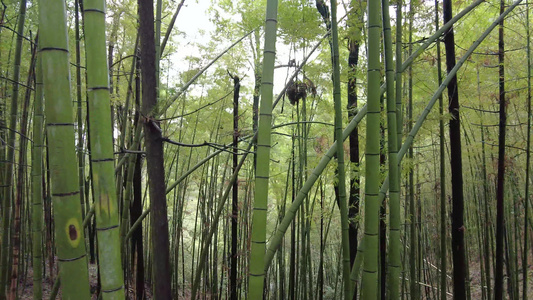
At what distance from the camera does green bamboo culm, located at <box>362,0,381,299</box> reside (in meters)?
1.08

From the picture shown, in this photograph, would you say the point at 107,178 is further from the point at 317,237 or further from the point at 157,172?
the point at 317,237

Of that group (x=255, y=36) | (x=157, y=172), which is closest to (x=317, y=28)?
(x=255, y=36)

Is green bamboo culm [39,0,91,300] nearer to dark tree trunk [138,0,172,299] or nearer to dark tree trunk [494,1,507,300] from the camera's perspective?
dark tree trunk [138,0,172,299]

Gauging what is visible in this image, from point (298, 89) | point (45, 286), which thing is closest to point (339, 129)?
point (298, 89)

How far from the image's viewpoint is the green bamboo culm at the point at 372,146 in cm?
108

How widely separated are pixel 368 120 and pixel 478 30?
4.05 metres

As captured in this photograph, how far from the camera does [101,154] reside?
0.80 m

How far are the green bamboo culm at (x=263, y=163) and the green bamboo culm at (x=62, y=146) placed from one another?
0.44m

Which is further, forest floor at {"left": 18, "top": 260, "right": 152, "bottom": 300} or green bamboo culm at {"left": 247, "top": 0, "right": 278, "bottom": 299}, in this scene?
forest floor at {"left": 18, "top": 260, "right": 152, "bottom": 300}

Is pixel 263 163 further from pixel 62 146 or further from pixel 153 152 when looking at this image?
pixel 153 152

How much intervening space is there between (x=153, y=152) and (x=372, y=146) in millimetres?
922

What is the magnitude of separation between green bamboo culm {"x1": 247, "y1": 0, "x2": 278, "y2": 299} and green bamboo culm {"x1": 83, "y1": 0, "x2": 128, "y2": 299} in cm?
37

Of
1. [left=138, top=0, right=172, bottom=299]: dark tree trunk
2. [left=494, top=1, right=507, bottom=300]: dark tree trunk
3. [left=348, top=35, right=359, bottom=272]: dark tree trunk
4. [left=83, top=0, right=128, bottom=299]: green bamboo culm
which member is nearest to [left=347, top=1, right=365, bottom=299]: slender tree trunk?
[left=348, top=35, right=359, bottom=272]: dark tree trunk

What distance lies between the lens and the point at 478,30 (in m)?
4.21
